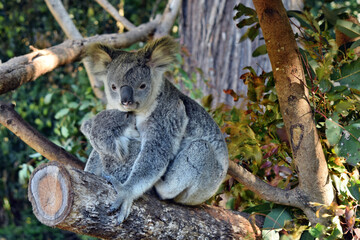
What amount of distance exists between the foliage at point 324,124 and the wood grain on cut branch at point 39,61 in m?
1.40

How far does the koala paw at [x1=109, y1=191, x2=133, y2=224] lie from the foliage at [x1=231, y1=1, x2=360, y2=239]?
99cm

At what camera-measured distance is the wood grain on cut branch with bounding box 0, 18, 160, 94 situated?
266cm

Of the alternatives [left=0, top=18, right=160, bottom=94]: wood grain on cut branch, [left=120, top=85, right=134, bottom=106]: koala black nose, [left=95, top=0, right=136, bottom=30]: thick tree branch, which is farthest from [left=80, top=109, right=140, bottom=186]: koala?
[left=95, top=0, right=136, bottom=30]: thick tree branch

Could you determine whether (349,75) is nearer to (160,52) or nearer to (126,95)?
(160,52)

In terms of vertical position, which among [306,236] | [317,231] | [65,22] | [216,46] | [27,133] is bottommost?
[306,236]

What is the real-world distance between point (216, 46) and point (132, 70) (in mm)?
2219

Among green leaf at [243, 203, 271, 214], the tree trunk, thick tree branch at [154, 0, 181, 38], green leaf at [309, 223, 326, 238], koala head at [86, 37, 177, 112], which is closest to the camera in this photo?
green leaf at [309, 223, 326, 238]

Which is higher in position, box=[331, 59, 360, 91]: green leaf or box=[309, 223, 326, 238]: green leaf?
box=[331, 59, 360, 91]: green leaf

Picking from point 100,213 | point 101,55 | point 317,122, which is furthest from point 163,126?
point 317,122

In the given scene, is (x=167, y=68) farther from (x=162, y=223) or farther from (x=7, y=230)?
(x=7, y=230)

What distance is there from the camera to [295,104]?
2.58 metres

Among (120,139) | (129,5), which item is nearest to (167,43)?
(120,139)

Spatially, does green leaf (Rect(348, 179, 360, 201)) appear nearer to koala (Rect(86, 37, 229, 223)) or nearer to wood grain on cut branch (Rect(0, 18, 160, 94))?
Result: koala (Rect(86, 37, 229, 223))

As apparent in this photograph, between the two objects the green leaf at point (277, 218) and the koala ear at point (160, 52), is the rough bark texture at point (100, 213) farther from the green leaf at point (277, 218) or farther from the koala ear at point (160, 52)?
the koala ear at point (160, 52)
